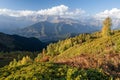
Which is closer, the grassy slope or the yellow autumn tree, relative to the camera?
the grassy slope

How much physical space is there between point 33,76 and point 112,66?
13086 millimetres

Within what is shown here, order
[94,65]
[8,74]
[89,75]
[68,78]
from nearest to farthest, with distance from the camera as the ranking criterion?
[68,78] → [89,75] → [8,74] → [94,65]

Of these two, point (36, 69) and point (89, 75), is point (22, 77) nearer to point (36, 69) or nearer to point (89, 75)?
point (36, 69)

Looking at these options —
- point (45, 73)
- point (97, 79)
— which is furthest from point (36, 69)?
point (97, 79)

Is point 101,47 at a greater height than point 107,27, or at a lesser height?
lesser

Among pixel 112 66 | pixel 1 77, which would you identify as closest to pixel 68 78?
pixel 1 77

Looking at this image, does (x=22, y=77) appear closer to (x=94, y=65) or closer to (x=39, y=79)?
(x=39, y=79)

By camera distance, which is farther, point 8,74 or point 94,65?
point 94,65

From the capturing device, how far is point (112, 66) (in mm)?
34469

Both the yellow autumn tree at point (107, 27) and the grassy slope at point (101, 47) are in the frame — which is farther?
the yellow autumn tree at point (107, 27)

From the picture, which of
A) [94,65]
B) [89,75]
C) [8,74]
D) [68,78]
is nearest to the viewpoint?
[68,78]

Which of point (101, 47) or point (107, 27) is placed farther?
point (107, 27)

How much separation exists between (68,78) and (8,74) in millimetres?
8658

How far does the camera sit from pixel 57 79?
25.6m
